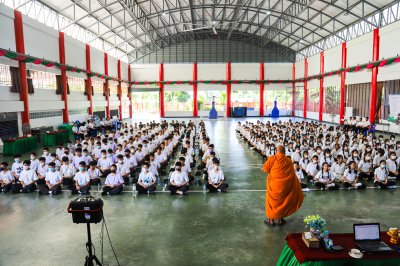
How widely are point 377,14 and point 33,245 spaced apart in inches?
1048

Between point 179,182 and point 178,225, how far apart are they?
2553 mm

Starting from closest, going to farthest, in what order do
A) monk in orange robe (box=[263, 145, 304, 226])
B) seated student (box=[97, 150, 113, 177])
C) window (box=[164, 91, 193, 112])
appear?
1. monk in orange robe (box=[263, 145, 304, 226])
2. seated student (box=[97, 150, 113, 177])
3. window (box=[164, 91, 193, 112])

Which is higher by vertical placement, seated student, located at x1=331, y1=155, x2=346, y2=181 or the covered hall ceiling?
the covered hall ceiling

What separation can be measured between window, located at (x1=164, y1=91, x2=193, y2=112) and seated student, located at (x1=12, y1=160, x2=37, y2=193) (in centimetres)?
3065

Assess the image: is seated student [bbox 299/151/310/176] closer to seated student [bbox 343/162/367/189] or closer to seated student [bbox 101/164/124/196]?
seated student [bbox 343/162/367/189]

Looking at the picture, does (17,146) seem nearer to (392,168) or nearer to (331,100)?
(392,168)

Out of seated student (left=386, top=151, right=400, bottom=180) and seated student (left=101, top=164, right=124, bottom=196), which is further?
seated student (left=386, top=151, right=400, bottom=180)

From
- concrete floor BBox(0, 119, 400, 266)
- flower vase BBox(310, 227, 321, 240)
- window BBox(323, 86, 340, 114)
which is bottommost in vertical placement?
concrete floor BBox(0, 119, 400, 266)

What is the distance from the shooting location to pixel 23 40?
17625 millimetres

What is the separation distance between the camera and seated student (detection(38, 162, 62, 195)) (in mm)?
9383

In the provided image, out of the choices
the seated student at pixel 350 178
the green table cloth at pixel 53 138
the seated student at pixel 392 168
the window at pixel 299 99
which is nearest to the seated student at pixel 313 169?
the seated student at pixel 350 178

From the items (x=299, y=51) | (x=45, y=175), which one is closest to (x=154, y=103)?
(x=299, y=51)

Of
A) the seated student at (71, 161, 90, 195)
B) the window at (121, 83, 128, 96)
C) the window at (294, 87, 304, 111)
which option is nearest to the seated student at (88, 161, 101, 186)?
the seated student at (71, 161, 90, 195)

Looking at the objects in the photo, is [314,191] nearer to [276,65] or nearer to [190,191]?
[190,191]
